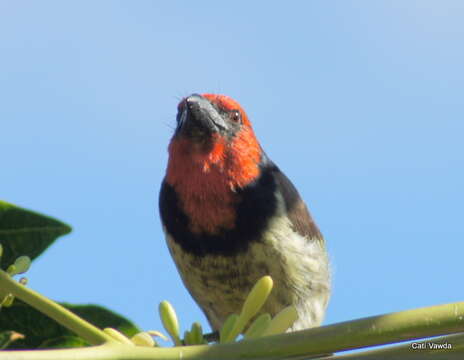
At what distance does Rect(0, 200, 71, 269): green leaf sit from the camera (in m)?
1.54

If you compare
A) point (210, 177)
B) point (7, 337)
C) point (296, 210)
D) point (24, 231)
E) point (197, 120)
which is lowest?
point (7, 337)

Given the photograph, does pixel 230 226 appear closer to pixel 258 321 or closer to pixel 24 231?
pixel 24 231

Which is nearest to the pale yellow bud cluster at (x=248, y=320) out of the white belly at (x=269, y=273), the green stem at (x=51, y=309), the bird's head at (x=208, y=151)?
the green stem at (x=51, y=309)

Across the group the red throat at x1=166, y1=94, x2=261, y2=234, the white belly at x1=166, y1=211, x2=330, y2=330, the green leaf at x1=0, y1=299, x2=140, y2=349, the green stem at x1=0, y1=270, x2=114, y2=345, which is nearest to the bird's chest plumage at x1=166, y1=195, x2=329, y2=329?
the white belly at x1=166, y1=211, x2=330, y2=330

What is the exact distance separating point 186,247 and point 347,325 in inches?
104

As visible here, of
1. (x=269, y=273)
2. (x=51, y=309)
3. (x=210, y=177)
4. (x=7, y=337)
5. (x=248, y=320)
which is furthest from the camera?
(x=210, y=177)

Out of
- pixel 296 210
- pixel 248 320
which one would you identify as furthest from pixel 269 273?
pixel 248 320

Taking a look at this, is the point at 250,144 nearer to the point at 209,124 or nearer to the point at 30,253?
the point at 209,124

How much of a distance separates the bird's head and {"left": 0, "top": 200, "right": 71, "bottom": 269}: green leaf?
1.93 metres

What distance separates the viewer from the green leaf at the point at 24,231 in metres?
1.54

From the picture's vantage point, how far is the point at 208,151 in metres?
3.60

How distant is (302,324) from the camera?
341cm

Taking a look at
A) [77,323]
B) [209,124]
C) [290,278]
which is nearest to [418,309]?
[77,323]

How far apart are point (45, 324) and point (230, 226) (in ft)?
5.85
